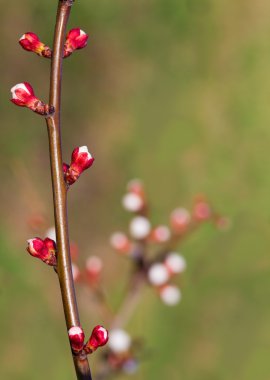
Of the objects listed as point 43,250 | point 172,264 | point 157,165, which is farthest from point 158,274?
point 157,165

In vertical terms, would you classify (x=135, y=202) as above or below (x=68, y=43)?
below

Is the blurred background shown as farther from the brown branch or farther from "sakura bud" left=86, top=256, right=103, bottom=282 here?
the brown branch

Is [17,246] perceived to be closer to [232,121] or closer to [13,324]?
[13,324]

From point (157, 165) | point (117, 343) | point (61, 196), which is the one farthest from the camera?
point (157, 165)

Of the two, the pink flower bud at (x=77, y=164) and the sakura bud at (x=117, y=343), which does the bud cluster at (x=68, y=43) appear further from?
the sakura bud at (x=117, y=343)

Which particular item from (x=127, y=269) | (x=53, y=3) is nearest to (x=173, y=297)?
(x=127, y=269)

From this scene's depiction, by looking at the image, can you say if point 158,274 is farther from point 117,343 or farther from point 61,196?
point 61,196

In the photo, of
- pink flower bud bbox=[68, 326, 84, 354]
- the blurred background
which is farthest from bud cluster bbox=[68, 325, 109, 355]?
the blurred background
